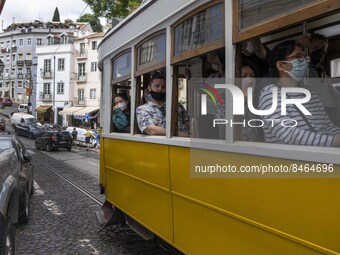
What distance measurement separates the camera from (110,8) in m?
18.6

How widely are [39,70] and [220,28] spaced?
5610 centimetres

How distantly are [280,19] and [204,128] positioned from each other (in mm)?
1093

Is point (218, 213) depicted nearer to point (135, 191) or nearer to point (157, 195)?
point (157, 195)

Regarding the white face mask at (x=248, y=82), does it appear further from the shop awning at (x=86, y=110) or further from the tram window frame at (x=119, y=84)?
the shop awning at (x=86, y=110)

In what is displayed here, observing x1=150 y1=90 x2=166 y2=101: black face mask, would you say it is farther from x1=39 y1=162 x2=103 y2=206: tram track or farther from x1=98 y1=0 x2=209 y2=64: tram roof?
x1=39 y1=162 x2=103 y2=206: tram track

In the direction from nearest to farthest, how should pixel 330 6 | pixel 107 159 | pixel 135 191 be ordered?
pixel 330 6, pixel 135 191, pixel 107 159

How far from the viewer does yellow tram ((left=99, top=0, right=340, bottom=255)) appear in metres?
1.91

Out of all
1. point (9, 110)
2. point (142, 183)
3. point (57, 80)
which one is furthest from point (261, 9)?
point (9, 110)

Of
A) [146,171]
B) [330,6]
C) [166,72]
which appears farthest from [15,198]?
[330,6]

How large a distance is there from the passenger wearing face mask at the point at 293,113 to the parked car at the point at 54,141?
923 inches

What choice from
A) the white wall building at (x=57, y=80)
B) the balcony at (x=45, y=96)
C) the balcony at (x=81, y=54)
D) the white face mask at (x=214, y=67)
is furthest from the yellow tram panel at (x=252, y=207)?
the balcony at (x=45, y=96)

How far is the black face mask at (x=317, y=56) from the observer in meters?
2.75

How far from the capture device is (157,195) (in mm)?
3615

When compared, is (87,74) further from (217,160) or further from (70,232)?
(217,160)
